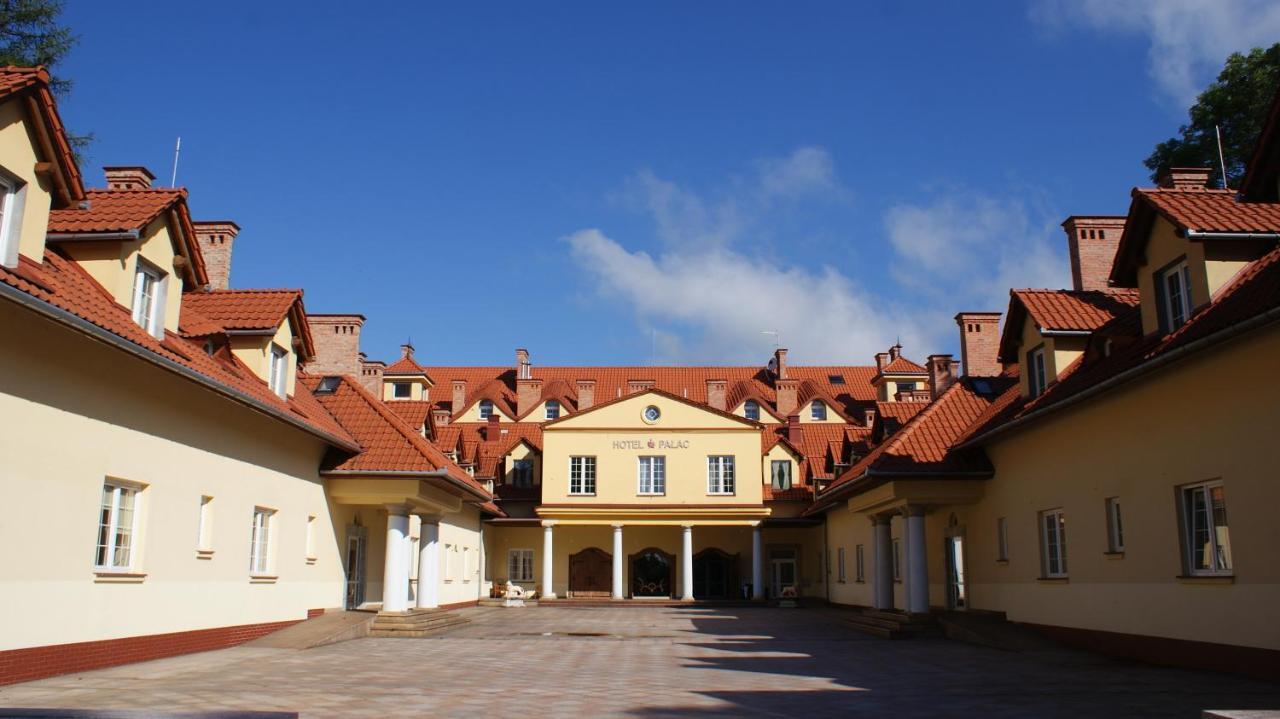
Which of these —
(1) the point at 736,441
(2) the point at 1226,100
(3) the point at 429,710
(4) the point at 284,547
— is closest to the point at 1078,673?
(3) the point at 429,710

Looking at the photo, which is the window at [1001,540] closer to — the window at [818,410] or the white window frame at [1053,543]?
the white window frame at [1053,543]

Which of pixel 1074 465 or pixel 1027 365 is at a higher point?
pixel 1027 365

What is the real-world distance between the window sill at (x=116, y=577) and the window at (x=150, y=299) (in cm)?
387

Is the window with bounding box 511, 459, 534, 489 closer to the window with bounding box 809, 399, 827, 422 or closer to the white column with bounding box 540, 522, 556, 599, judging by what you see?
the white column with bounding box 540, 522, 556, 599

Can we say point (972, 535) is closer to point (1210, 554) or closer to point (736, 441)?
point (1210, 554)

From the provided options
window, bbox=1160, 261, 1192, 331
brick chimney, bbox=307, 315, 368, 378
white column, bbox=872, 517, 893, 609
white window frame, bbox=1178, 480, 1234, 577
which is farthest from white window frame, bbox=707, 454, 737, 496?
white window frame, bbox=1178, 480, 1234, 577

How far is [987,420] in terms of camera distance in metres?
23.0

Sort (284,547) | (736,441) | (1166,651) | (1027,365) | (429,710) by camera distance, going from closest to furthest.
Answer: (429,710) → (1166,651) → (284,547) → (1027,365) → (736,441)

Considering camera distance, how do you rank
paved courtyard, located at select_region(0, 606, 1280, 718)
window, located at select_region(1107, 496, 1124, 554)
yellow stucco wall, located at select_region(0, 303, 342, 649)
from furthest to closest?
window, located at select_region(1107, 496, 1124, 554) → yellow stucco wall, located at select_region(0, 303, 342, 649) → paved courtyard, located at select_region(0, 606, 1280, 718)

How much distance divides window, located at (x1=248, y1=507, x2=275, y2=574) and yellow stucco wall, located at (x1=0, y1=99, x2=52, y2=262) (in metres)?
6.86

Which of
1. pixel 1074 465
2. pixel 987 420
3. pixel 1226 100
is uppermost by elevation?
pixel 1226 100

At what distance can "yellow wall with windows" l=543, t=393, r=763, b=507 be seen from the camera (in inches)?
1686

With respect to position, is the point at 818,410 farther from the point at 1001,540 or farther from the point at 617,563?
the point at 1001,540

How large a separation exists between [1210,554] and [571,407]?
4010 centimetres
